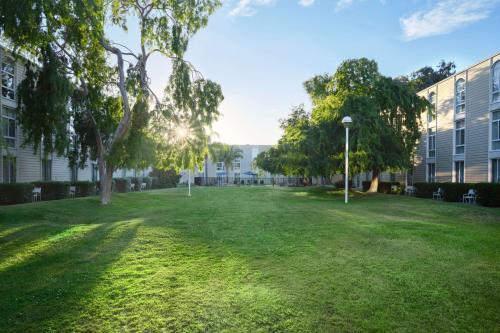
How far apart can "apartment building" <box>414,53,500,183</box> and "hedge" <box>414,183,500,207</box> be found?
2514 mm

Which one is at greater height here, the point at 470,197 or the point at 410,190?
the point at 470,197

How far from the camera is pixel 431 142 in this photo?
28359mm

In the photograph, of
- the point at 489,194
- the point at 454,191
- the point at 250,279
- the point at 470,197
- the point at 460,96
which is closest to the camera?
the point at 250,279

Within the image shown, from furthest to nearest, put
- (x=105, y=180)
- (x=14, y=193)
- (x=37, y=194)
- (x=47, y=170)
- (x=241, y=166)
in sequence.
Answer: (x=241, y=166) → (x=47, y=170) → (x=37, y=194) → (x=105, y=180) → (x=14, y=193)

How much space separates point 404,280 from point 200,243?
427 centimetres

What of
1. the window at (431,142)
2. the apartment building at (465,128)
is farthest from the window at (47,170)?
the window at (431,142)

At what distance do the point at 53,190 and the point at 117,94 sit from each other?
7.69 metres

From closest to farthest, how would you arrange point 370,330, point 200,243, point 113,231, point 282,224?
1. point 370,330
2. point 200,243
3. point 113,231
4. point 282,224

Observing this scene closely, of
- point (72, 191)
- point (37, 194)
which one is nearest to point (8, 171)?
point (37, 194)

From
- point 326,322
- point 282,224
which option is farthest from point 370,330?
point 282,224

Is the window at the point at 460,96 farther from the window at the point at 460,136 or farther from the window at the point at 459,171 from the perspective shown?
the window at the point at 459,171

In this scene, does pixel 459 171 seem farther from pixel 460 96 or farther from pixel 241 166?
pixel 241 166

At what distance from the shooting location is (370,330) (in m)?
3.64

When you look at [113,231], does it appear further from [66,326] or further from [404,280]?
[404,280]
